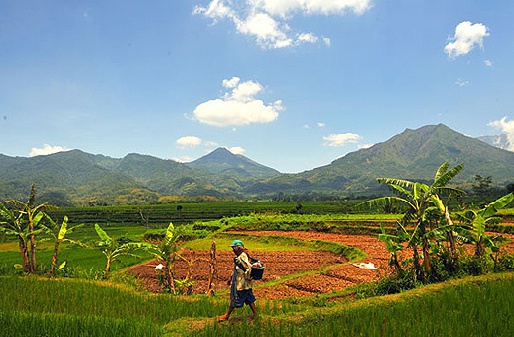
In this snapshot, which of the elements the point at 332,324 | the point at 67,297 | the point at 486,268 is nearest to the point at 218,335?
the point at 332,324

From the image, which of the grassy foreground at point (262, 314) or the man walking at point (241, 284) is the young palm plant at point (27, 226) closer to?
the grassy foreground at point (262, 314)

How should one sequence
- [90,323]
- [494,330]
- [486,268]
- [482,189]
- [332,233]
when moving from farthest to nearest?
[482,189] → [332,233] → [486,268] → [90,323] → [494,330]

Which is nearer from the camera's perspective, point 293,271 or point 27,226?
point 27,226

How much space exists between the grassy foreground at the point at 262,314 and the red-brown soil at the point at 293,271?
331 cm

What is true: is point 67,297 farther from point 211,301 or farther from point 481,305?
point 481,305

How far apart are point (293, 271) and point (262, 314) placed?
31.8ft

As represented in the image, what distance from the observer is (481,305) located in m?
6.57

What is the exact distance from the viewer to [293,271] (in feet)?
54.3

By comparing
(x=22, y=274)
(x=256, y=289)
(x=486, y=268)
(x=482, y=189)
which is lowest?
(x=256, y=289)

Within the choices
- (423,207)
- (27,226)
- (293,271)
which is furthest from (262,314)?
(27,226)

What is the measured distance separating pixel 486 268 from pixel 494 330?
5.45 meters

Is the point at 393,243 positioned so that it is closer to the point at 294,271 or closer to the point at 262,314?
the point at 262,314

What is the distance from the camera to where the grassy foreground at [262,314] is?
5.60 meters

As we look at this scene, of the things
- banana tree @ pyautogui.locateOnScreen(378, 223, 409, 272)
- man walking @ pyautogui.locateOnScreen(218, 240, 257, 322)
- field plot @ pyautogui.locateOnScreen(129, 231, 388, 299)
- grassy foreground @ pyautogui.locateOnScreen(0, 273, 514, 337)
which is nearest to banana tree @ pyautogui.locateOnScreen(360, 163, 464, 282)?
banana tree @ pyautogui.locateOnScreen(378, 223, 409, 272)
